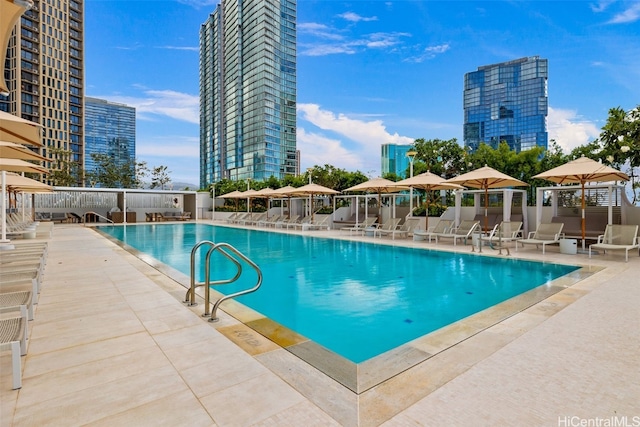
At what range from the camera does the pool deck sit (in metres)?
1.98

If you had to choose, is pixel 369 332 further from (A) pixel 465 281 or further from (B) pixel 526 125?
(B) pixel 526 125

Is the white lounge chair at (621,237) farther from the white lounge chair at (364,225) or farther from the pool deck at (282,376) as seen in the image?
the white lounge chair at (364,225)

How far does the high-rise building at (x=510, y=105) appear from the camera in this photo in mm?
70188

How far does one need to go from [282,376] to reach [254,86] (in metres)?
83.3

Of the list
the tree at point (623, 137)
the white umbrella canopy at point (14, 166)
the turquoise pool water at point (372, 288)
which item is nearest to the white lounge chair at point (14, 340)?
the turquoise pool water at point (372, 288)

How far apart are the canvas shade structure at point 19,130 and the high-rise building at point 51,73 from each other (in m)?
53.6

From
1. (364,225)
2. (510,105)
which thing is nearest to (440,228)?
(364,225)

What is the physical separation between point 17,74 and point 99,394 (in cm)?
6686

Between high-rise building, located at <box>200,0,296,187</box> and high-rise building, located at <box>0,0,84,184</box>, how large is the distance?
31356 millimetres

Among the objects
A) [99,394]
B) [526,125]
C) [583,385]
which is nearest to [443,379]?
[583,385]

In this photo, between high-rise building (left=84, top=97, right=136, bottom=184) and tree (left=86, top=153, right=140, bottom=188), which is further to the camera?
high-rise building (left=84, top=97, right=136, bottom=184)

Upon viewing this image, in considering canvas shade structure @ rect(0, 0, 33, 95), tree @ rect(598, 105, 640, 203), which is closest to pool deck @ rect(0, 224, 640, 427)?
canvas shade structure @ rect(0, 0, 33, 95)

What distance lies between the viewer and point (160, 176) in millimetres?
43250

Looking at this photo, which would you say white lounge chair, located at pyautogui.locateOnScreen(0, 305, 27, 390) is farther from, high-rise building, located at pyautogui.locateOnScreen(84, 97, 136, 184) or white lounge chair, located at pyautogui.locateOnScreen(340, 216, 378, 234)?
high-rise building, located at pyautogui.locateOnScreen(84, 97, 136, 184)
